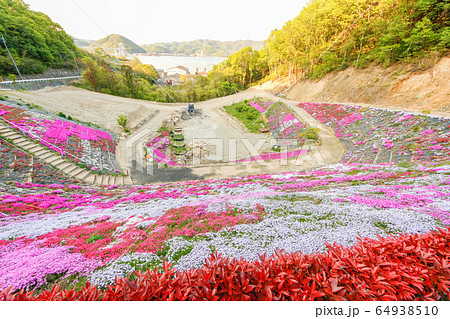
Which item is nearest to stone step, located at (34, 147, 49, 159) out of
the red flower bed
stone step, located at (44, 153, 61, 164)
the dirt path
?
stone step, located at (44, 153, 61, 164)

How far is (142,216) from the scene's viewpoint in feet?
19.1

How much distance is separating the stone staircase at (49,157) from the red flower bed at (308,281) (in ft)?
39.9

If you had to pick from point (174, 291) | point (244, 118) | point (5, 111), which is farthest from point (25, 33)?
point (174, 291)

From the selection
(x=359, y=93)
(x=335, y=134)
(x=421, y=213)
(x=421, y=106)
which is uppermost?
(x=359, y=93)

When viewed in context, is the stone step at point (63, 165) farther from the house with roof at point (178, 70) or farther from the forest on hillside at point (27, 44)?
the house with roof at point (178, 70)

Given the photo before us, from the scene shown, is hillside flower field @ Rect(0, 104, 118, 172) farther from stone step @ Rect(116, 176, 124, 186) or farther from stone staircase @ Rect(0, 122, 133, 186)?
stone step @ Rect(116, 176, 124, 186)

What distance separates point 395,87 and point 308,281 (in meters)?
27.3

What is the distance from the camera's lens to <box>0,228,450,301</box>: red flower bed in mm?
1828

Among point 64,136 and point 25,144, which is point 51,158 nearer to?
point 25,144

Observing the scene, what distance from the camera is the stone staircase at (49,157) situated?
11219 millimetres

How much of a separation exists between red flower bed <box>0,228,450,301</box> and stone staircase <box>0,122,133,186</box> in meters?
12.2

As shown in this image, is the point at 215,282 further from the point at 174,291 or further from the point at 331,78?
the point at 331,78

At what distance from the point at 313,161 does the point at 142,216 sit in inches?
580

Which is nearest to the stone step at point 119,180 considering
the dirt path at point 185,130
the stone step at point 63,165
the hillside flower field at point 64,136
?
the dirt path at point 185,130
